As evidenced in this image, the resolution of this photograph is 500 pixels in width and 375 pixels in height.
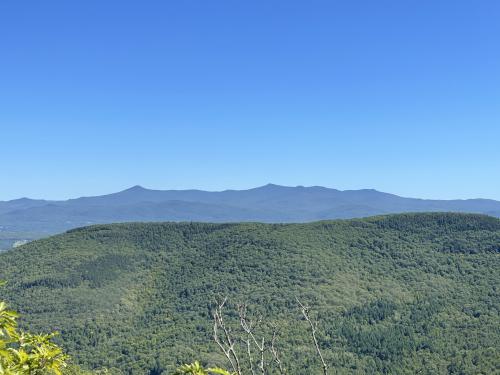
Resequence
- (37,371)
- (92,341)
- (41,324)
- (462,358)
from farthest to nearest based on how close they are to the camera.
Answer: (41,324) → (92,341) → (462,358) → (37,371)

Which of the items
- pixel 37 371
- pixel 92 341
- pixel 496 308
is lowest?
pixel 92 341

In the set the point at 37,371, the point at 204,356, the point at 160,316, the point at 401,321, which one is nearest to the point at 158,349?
the point at 204,356

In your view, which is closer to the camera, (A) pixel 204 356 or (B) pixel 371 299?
(A) pixel 204 356

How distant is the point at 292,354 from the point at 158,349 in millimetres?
42397

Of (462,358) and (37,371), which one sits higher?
(37,371)

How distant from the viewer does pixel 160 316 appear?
193750mm

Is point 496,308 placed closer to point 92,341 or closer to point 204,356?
point 204,356

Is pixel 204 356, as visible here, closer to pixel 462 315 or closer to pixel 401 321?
pixel 401 321

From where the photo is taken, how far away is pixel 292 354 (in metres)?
152

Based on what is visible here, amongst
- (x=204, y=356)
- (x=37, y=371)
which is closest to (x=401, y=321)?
(x=204, y=356)

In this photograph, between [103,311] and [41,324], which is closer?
[41,324]

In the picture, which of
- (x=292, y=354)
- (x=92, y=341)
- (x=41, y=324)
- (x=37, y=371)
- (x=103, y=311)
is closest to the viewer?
(x=37, y=371)

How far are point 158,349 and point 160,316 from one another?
3397 centimetres

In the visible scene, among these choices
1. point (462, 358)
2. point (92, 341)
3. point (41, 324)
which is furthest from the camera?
point (41, 324)
